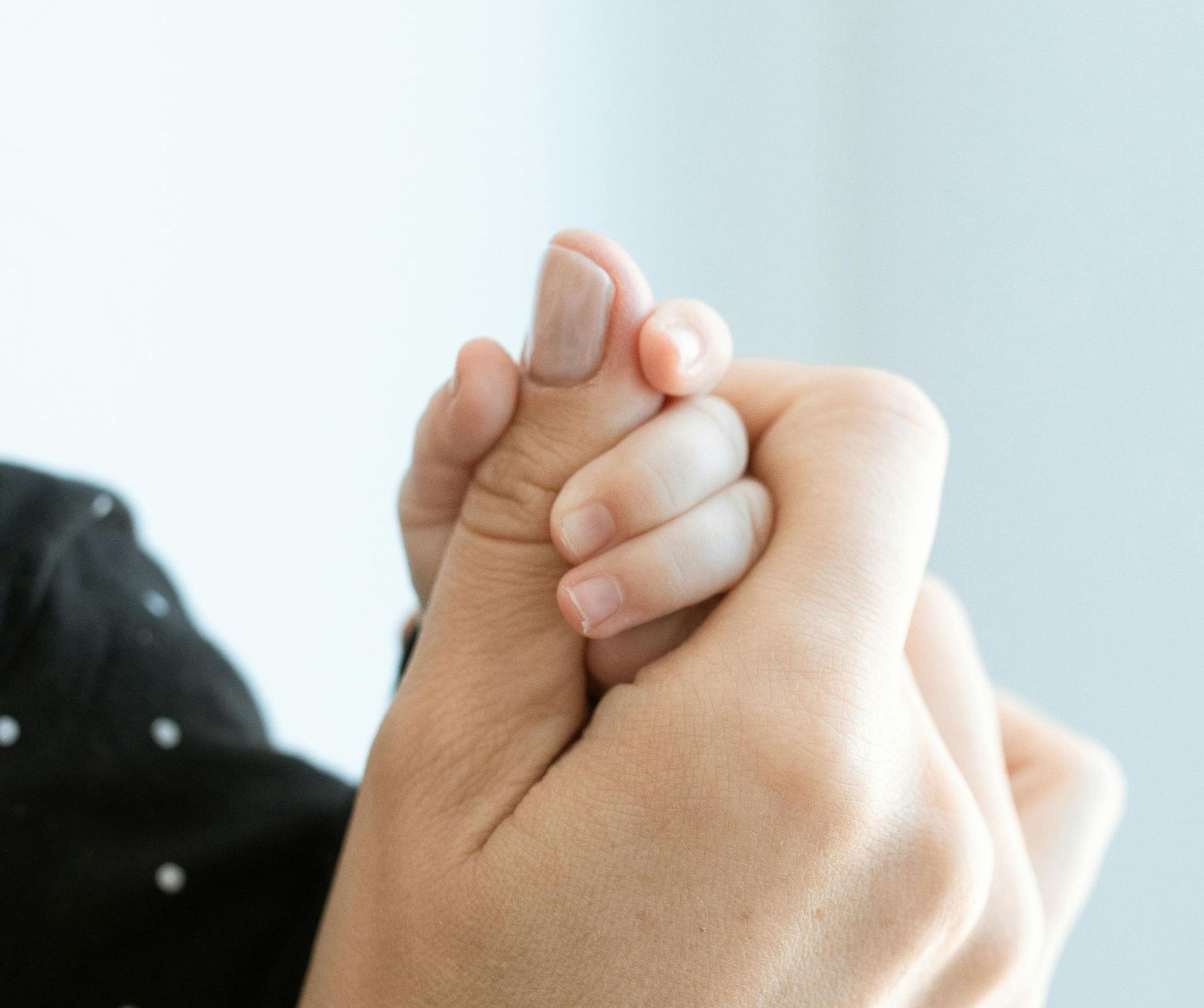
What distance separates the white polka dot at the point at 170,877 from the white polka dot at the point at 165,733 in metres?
0.07

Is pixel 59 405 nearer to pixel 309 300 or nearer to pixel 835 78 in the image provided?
pixel 309 300

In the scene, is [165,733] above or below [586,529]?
below

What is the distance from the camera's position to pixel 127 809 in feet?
1.85

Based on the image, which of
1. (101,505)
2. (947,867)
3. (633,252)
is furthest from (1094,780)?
(633,252)

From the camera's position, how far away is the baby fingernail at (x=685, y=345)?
48cm

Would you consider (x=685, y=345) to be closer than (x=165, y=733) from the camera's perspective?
Yes

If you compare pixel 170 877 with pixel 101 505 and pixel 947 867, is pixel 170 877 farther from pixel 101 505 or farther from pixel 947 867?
Result: pixel 947 867

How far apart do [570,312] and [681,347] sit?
5 centimetres

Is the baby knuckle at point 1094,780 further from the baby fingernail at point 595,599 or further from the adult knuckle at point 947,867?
the baby fingernail at point 595,599

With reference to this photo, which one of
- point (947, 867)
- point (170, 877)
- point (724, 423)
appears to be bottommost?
point (170, 877)

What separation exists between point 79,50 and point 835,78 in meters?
0.82

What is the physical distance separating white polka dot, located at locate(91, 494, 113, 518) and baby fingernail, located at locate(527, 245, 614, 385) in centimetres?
34

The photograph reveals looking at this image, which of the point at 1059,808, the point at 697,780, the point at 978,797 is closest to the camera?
the point at 697,780

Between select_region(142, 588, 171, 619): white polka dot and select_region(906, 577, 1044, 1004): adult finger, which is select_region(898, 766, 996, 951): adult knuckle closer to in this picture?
select_region(906, 577, 1044, 1004): adult finger
